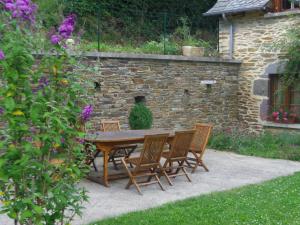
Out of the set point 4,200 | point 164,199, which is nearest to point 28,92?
point 4,200

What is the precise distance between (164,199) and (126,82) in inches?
178

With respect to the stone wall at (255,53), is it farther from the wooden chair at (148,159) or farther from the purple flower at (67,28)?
the purple flower at (67,28)

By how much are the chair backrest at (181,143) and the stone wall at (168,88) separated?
2770mm

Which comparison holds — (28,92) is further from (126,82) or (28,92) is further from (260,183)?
(126,82)

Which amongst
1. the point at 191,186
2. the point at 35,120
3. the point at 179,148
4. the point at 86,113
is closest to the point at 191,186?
the point at 191,186

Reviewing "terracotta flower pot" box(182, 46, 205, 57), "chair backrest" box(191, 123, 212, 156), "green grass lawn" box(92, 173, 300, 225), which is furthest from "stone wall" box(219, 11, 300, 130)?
"green grass lawn" box(92, 173, 300, 225)

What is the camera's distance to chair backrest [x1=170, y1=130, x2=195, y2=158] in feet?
21.9

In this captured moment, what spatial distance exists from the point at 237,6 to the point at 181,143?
20.8ft

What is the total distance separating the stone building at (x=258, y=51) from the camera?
1125 centimetres

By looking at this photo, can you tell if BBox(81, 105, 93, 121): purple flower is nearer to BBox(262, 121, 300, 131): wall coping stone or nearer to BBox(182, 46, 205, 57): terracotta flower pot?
BBox(182, 46, 205, 57): terracotta flower pot

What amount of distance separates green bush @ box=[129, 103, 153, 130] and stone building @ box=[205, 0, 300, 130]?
342 cm

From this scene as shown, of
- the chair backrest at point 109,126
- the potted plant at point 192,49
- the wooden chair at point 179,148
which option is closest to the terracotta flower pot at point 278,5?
the potted plant at point 192,49

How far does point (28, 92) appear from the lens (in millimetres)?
2943

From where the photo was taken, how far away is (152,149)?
20.5ft
